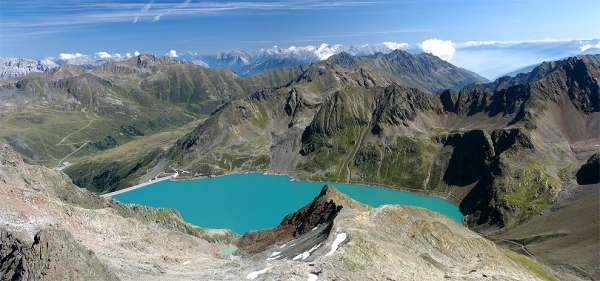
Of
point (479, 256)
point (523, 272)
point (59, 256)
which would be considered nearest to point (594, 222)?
point (523, 272)

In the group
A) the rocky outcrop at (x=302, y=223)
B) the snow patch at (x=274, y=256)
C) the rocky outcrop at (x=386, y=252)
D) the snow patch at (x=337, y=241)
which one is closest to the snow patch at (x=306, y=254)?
the rocky outcrop at (x=386, y=252)

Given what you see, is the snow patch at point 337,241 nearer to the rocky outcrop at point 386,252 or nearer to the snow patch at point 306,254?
the rocky outcrop at point 386,252

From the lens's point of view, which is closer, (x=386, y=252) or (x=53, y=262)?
(x=53, y=262)

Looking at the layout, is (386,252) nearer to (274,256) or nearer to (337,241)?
(337,241)

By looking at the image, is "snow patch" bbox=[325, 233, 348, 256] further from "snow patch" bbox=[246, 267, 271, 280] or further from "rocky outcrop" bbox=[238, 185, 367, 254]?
"rocky outcrop" bbox=[238, 185, 367, 254]

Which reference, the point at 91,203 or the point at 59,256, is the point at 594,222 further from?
the point at 59,256

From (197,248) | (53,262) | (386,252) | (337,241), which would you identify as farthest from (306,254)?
(53,262)
